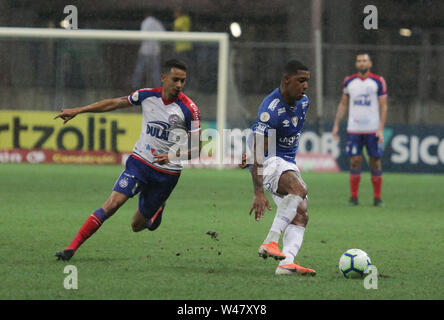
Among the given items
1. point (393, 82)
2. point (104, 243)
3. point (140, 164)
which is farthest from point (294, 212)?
point (393, 82)

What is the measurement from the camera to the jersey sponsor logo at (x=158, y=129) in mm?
8227

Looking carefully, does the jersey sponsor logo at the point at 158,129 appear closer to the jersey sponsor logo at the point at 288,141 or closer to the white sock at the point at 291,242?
the jersey sponsor logo at the point at 288,141

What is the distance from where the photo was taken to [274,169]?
7.45 metres

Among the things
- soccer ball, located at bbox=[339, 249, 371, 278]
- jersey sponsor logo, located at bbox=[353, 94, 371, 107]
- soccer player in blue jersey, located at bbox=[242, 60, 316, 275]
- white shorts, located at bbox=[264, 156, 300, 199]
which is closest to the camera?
soccer ball, located at bbox=[339, 249, 371, 278]

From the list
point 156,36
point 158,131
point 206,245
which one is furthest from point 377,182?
point 156,36

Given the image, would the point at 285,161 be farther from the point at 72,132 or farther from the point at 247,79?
the point at 247,79

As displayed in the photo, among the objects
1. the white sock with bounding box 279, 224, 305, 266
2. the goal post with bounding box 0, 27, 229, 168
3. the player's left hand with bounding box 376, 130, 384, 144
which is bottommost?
the white sock with bounding box 279, 224, 305, 266

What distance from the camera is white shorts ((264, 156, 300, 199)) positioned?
7.42 m

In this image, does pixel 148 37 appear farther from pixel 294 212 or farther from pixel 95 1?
pixel 294 212

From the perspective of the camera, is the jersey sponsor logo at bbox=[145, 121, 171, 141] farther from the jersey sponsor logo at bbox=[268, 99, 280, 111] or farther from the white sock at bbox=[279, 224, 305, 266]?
the white sock at bbox=[279, 224, 305, 266]

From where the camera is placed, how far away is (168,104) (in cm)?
825

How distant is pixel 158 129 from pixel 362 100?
6.19 meters

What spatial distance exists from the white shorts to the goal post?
462 inches

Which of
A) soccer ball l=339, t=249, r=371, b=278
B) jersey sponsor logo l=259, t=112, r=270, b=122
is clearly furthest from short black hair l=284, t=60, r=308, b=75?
soccer ball l=339, t=249, r=371, b=278
